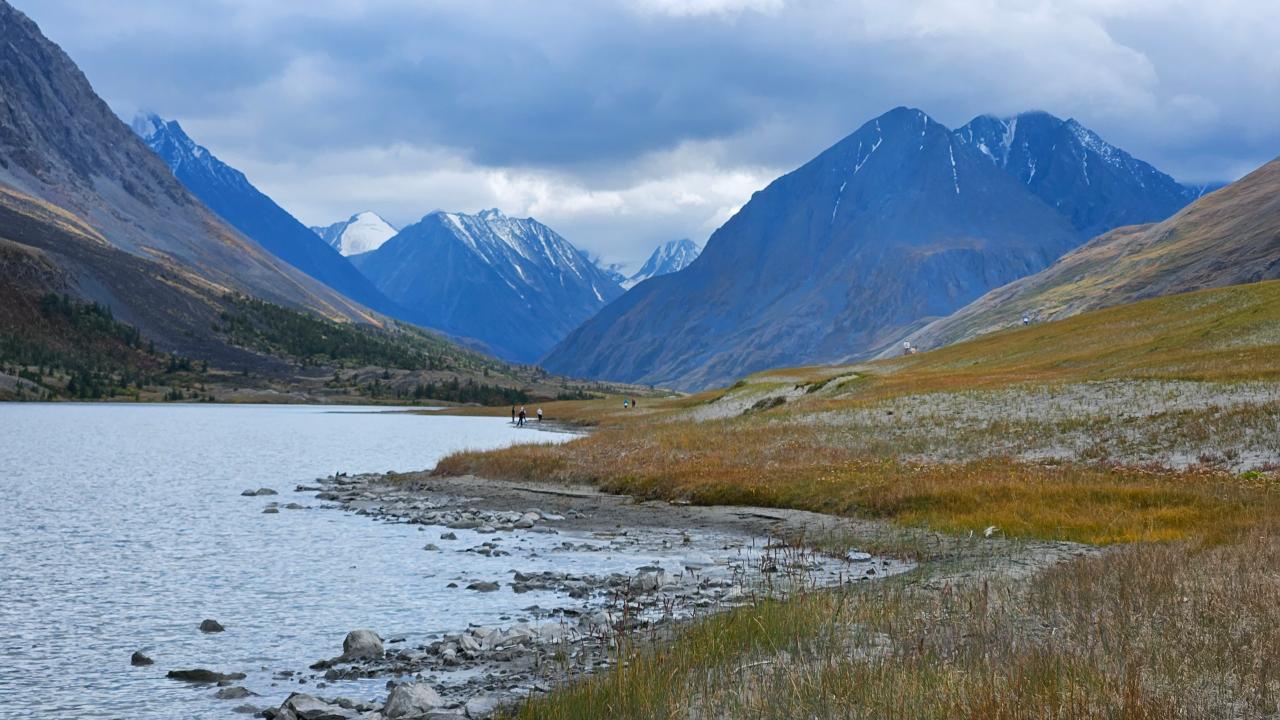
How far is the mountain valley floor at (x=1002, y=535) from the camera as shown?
1184 centimetres

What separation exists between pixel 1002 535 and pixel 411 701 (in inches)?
778

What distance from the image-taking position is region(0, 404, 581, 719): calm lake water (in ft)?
55.2

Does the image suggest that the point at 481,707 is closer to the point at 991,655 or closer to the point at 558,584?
the point at 991,655

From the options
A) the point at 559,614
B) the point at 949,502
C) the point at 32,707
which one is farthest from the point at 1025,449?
the point at 32,707

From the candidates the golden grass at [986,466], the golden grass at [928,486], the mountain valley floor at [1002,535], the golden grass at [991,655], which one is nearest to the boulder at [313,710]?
the mountain valley floor at [1002,535]

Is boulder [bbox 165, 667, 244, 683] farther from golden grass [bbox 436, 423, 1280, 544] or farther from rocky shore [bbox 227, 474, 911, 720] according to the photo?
golden grass [bbox 436, 423, 1280, 544]

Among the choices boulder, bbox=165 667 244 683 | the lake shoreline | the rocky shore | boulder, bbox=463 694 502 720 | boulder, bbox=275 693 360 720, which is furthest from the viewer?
boulder, bbox=165 667 244 683

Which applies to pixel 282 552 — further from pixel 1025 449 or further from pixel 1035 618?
pixel 1025 449

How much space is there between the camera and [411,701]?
46.4 ft

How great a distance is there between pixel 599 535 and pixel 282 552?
10623 millimetres

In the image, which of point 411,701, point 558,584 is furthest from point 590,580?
point 411,701

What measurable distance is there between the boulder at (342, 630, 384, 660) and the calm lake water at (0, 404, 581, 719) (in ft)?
1.92

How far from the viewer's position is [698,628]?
1664cm

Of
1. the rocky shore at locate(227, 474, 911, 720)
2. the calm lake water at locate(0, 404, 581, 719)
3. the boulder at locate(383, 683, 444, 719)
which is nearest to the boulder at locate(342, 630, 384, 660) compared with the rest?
the rocky shore at locate(227, 474, 911, 720)
